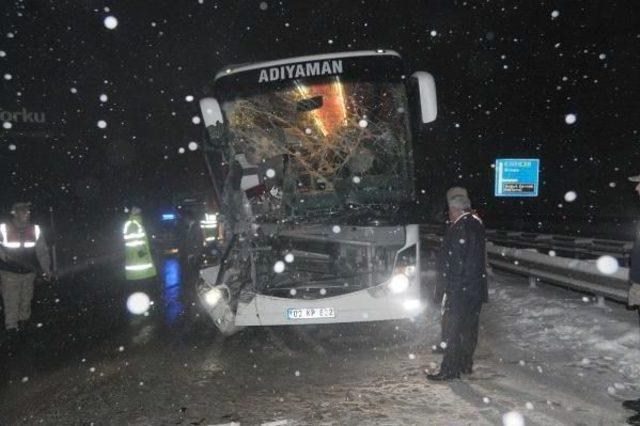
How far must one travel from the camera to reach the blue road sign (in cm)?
2342

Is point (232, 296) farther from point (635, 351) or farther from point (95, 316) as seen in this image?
point (635, 351)

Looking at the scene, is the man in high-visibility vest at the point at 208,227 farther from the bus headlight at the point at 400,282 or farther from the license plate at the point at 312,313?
the bus headlight at the point at 400,282

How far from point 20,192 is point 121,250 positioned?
16.4 ft

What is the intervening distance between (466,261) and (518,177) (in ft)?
64.7

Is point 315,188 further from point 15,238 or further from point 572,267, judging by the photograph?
point 15,238

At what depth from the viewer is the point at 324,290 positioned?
23.1ft

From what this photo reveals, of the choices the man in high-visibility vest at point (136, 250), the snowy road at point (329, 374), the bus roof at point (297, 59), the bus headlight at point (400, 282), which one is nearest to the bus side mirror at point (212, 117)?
the bus roof at point (297, 59)

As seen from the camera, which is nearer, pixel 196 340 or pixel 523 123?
pixel 196 340

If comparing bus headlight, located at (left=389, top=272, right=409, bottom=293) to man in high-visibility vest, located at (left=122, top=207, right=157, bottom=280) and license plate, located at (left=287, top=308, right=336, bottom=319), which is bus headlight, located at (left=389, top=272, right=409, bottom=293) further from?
man in high-visibility vest, located at (left=122, top=207, right=157, bottom=280)

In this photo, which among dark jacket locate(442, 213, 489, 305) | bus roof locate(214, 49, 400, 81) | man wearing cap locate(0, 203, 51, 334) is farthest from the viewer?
bus roof locate(214, 49, 400, 81)

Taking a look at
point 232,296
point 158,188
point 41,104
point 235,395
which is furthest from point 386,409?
point 158,188

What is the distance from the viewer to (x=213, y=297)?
22.9 ft

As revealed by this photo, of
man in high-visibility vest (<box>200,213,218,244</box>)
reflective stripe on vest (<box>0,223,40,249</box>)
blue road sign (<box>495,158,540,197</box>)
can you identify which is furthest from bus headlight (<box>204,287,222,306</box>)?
blue road sign (<box>495,158,540,197</box>)

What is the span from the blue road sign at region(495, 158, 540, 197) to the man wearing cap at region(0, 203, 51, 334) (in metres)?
19.5
